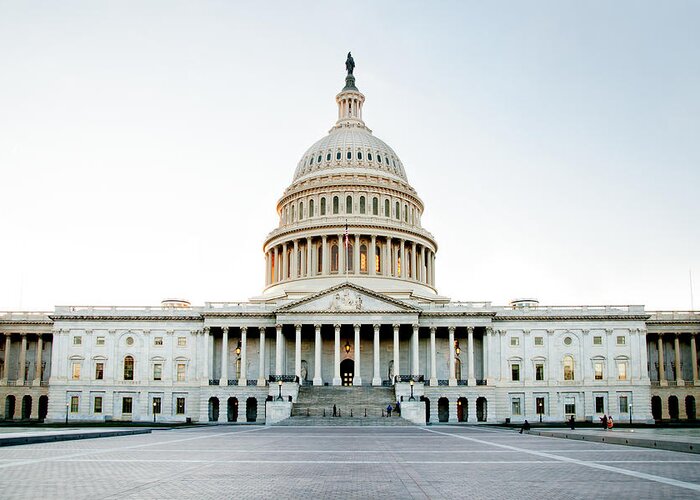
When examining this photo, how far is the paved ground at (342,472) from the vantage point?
64.0ft

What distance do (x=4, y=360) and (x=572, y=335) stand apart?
75.2m

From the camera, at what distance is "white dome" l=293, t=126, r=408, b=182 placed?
12469cm

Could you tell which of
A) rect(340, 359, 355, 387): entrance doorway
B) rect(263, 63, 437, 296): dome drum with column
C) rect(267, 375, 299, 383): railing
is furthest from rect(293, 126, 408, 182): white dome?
rect(267, 375, 299, 383): railing

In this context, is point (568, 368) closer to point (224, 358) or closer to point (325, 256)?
point (325, 256)

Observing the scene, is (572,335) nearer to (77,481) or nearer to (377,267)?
(377,267)

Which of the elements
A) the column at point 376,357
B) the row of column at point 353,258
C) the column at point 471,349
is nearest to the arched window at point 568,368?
the column at point 471,349

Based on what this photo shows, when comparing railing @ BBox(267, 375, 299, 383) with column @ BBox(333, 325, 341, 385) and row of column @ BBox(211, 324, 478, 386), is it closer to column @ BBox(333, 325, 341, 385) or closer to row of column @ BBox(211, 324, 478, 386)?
row of column @ BBox(211, 324, 478, 386)

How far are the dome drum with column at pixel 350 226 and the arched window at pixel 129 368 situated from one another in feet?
78.5

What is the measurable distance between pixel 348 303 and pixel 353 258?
19.9 m

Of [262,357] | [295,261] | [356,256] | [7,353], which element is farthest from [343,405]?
[7,353]

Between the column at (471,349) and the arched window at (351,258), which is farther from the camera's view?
the arched window at (351,258)

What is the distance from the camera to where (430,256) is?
124250 millimetres

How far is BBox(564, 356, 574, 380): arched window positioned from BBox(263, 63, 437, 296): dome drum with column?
2394 centimetres

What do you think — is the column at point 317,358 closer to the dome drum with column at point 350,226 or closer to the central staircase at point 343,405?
the central staircase at point 343,405
